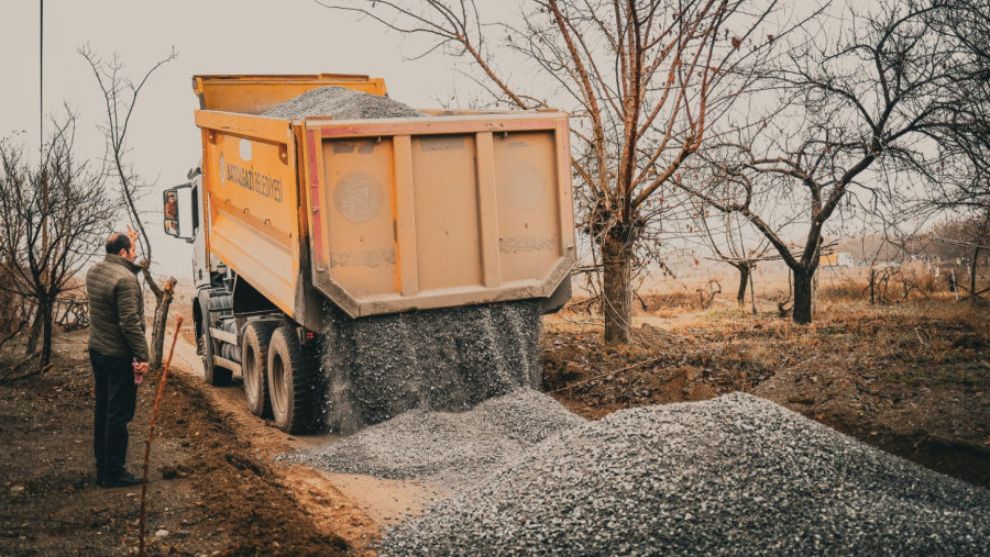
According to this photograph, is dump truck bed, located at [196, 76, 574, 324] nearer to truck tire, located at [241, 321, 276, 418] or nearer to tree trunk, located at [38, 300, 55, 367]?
truck tire, located at [241, 321, 276, 418]

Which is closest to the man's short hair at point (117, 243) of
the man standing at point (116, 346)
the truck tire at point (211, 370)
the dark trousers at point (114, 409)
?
the man standing at point (116, 346)

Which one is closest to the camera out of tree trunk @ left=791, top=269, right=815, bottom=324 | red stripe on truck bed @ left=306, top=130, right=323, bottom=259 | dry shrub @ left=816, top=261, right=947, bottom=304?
red stripe on truck bed @ left=306, top=130, right=323, bottom=259

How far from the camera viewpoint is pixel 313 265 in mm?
7805

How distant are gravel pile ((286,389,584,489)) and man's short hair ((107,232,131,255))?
83.7 inches

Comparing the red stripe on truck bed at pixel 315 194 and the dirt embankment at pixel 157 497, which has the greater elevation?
the red stripe on truck bed at pixel 315 194

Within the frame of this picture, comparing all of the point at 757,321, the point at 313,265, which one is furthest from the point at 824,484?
the point at 757,321

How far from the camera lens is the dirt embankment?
545 cm

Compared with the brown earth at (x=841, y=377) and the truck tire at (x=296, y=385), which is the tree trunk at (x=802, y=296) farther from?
the truck tire at (x=296, y=385)

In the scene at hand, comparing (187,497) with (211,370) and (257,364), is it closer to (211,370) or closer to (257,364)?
(257,364)

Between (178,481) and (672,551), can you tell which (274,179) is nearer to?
(178,481)

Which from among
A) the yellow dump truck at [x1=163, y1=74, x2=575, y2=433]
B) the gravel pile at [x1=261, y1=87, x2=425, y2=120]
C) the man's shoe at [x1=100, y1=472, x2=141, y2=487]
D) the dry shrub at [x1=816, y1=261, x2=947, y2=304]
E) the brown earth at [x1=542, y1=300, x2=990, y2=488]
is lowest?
the man's shoe at [x1=100, y1=472, x2=141, y2=487]

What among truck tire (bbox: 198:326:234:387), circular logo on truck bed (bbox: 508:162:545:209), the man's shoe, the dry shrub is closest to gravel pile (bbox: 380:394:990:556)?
the man's shoe

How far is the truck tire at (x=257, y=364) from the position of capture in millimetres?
9516

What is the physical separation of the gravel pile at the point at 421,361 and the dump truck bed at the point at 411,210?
20cm
